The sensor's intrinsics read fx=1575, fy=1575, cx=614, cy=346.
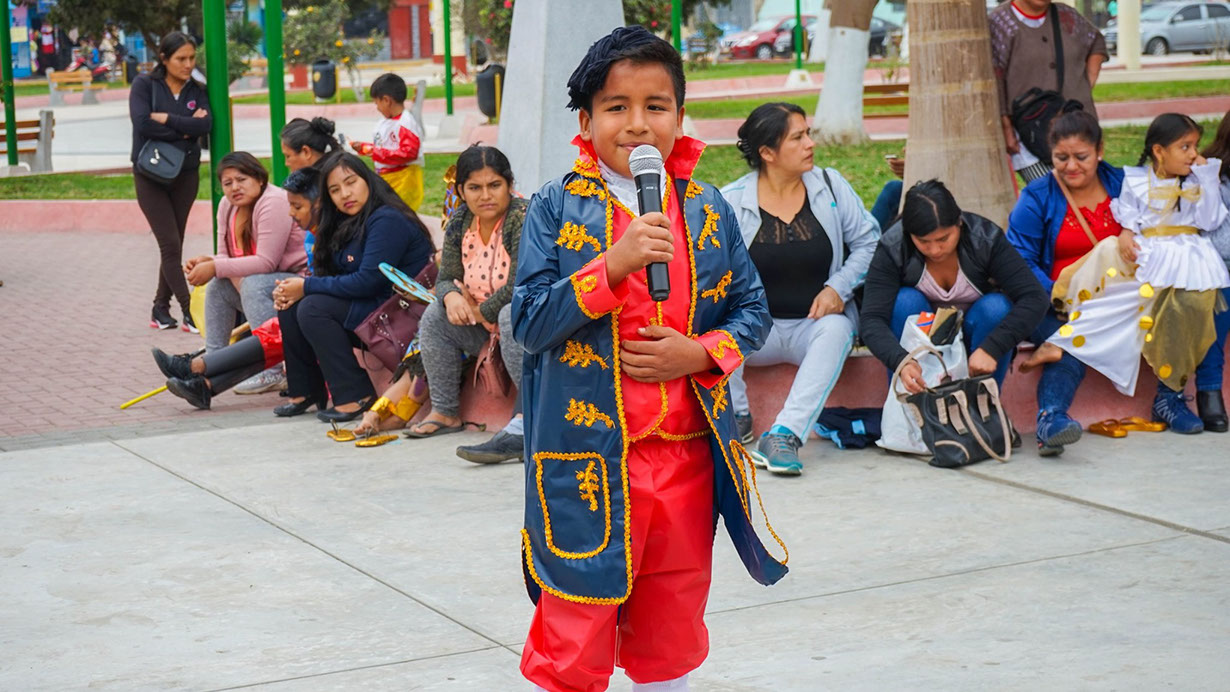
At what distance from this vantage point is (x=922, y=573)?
498cm

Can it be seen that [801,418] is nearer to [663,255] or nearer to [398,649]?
[398,649]

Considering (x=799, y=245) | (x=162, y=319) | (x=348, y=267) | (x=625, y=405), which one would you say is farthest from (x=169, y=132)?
(x=625, y=405)

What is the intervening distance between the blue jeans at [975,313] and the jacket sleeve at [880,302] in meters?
0.03

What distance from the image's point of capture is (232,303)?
842cm

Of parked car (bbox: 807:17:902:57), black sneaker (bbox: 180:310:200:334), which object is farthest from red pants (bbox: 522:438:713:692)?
parked car (bbox: 807:17:902:57)

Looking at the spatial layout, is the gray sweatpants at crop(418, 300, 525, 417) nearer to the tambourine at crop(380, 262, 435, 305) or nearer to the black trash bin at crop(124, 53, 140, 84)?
the tambourine at crop(380, 262, 435, 305)

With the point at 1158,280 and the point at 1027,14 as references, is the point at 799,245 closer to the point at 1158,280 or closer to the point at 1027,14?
the point at 1158,280

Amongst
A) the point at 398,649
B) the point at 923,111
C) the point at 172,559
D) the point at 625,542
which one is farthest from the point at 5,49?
the point at 625,542

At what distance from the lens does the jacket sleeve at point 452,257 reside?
701 cm

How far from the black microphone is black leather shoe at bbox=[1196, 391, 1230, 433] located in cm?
449

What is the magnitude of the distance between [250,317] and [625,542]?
535 centimetres

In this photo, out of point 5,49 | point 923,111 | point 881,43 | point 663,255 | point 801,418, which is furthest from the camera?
point 881,43

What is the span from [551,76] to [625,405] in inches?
213

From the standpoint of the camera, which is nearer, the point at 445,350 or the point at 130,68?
the point at 445,350
